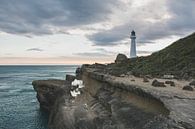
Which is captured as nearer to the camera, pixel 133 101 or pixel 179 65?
pixel 133 101

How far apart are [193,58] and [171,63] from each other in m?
4.04

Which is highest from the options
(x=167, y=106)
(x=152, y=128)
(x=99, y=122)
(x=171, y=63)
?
(x=171, y=63)

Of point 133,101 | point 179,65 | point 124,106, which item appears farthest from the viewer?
point 179,65

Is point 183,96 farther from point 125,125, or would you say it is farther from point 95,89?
point 95,89

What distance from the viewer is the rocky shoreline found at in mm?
18562

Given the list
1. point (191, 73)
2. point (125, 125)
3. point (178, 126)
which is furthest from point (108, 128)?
point (191, 73)

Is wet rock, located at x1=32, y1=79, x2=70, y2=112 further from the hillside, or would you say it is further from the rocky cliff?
the hillside

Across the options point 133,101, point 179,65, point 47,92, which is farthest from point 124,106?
point 47,92

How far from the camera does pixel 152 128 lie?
60.7ft

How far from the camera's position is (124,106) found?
92.8 feet

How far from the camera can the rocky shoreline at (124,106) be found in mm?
18562

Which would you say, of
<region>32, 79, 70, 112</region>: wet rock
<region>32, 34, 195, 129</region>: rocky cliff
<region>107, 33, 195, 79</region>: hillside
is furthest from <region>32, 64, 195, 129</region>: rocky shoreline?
<region>32, 79, 70, 112</region>: wet rock

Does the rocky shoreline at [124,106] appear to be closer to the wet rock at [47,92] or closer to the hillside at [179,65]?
the hillside at [179,65]

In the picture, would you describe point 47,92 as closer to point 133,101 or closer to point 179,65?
point 179,65
